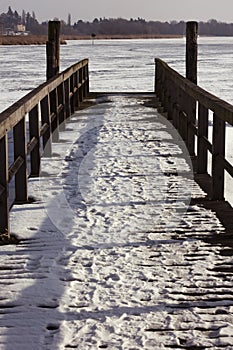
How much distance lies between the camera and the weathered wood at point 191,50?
10266 mm

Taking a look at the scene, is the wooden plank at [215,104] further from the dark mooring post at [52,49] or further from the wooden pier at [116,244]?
the dark mooring post at [52,49]

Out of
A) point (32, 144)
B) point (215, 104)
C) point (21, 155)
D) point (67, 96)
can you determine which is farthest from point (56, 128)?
point (215, 104)

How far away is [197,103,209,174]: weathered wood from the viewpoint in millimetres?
6797

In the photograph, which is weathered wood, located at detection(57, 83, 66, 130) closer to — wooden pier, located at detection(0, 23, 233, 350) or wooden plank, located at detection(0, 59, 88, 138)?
wooden pier, located at detection(0, 23, 233, 350)

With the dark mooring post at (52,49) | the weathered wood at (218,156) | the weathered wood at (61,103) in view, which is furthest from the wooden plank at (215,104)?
the dark mooring post at (52,49)

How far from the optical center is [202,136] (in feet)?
22.5

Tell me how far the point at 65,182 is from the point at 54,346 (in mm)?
3692

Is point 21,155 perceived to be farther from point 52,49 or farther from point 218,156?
point 52,49

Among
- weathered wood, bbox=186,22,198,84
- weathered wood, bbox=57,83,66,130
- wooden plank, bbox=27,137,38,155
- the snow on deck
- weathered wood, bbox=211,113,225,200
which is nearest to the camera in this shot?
the snow on deck

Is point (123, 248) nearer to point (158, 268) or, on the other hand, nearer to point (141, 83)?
point (158, 268)

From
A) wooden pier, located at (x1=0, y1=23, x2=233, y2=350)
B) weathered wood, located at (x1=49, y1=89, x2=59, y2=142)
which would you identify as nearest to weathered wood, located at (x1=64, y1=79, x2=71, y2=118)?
weathered wood, located at (x1=49, y1=89, x2=59, y2=142)

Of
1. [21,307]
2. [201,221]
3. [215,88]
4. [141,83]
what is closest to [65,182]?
[201,221]

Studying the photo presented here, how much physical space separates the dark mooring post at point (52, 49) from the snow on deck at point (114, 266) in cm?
385

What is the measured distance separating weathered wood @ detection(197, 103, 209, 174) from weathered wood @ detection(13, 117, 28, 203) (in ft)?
6.33
